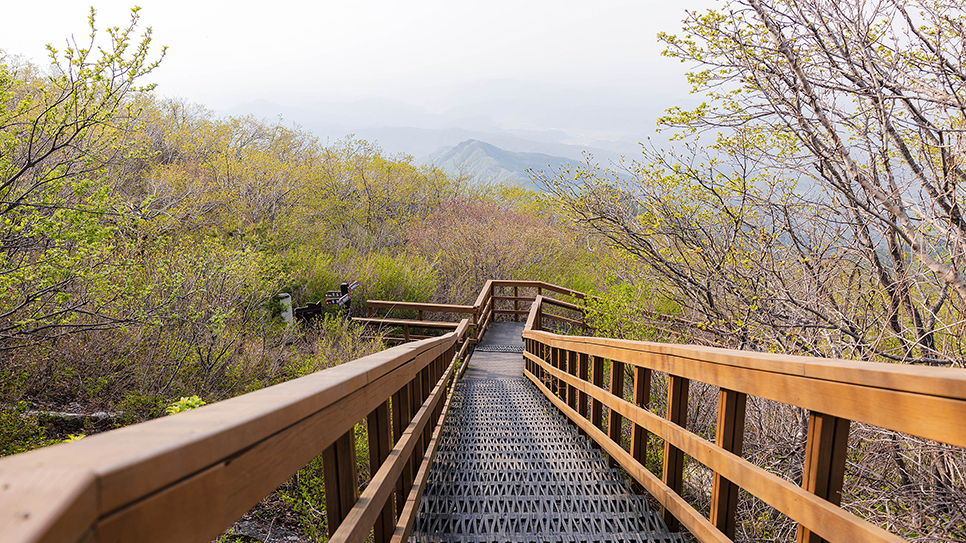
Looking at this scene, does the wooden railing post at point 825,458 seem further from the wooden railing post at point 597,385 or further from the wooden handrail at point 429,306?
the wooden handrail at point 429,306

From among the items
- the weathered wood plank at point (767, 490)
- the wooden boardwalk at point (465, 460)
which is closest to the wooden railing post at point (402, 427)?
the wooden boardwalk at point (465, 460)

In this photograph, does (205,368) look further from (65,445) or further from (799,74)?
(799,74)

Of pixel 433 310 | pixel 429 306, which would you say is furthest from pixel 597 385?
pixel 433 310

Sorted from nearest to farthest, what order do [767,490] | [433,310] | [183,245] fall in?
[767,490]
[183,245]
[433,310]

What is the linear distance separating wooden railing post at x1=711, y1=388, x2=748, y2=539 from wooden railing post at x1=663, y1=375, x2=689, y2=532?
339mm

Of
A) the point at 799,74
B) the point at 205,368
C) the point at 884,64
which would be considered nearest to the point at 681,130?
the point at 799,74

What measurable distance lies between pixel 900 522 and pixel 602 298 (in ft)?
16.8

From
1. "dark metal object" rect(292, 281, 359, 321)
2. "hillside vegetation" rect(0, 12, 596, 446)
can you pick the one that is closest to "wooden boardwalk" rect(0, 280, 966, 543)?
"hillside vegetation" rect(0, 12, 596, 446)

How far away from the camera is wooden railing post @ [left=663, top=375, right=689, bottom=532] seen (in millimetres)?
2168

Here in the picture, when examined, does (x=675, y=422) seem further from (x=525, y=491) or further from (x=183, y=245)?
(x=183, y=245)

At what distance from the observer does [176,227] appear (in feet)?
37.3

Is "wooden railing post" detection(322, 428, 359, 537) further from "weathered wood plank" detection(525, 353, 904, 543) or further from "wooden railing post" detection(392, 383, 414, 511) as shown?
"weathered wood plank" detection(525, 353, 904, 543)

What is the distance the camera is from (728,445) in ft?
5.85

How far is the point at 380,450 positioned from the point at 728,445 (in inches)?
50.0
